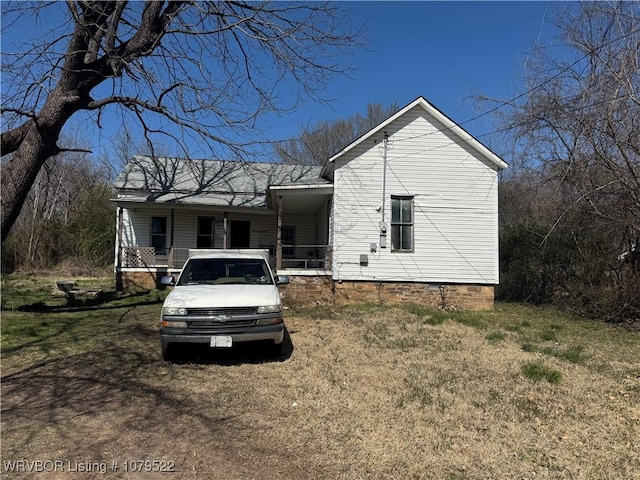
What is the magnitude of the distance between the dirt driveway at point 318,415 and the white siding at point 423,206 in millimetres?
6062

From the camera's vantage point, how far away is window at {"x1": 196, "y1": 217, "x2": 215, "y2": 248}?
19.5 metres

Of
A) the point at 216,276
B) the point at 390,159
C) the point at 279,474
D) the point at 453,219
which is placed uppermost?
the point at 390,159

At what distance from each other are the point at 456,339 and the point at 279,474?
6.39 m

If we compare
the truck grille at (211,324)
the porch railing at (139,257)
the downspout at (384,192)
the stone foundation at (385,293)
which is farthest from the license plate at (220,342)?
the porch railing at (139,257)

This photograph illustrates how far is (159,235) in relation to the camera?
Answer: 61.5 ft

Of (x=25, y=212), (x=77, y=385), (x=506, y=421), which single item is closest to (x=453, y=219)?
(x=506, y=421)

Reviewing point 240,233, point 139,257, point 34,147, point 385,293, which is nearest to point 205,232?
point 240,233

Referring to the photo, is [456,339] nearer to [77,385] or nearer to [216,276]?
[216,276]

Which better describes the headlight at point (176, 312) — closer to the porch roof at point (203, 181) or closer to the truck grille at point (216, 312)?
the truck grille at point (216, 312)

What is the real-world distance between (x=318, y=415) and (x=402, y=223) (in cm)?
1006

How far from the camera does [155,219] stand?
18.8 metres

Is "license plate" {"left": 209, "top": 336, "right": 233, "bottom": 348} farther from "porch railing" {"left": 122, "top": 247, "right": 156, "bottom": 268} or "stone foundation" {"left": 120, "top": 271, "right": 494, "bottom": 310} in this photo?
"porch railing" {"left": 122, "top": 247, "right": 156, "bottom": 268}

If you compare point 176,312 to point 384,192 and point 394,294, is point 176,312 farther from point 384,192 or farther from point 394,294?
point 384,192

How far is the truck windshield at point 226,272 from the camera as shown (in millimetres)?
7730
